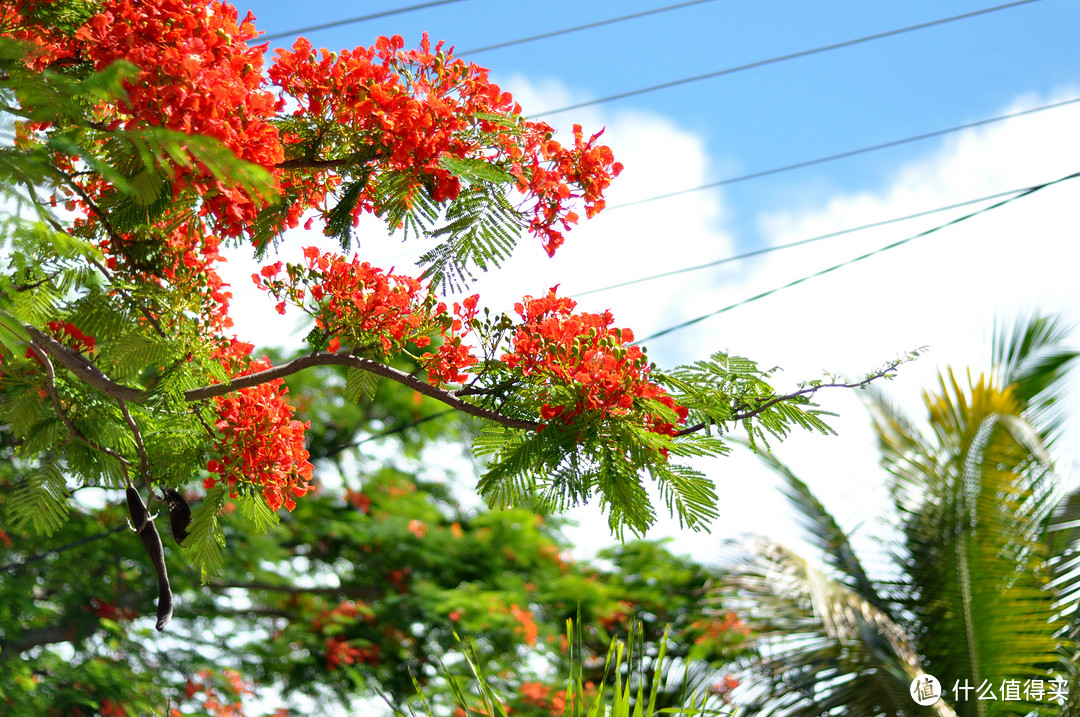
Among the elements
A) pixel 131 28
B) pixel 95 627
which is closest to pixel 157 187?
pixel 131 28

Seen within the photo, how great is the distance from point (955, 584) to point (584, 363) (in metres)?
5.44

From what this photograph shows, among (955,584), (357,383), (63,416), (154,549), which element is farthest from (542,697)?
(63,416)

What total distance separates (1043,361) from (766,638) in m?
3.16

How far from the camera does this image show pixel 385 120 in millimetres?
2820

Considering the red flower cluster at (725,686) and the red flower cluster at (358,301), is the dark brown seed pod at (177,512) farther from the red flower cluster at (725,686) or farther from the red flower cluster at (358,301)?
the red flower cluster at (725,686)

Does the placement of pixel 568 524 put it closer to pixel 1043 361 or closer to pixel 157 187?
pixel 1043 361

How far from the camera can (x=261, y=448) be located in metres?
3.15

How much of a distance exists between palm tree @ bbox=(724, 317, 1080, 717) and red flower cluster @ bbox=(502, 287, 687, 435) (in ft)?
15.8

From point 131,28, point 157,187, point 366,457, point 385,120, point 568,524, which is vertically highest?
point 366,457

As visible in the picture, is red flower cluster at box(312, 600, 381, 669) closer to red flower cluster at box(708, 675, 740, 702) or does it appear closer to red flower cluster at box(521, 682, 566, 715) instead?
red flower cluster at box(521, 682, 566, 715)

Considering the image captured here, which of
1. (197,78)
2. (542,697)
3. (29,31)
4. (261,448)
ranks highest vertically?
Result: (29,31)

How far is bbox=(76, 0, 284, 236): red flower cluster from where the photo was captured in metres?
2.42

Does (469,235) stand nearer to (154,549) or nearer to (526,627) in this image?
(154,549)

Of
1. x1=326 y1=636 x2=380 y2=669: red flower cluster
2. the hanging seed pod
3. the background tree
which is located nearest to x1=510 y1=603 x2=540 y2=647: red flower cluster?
the background tree
